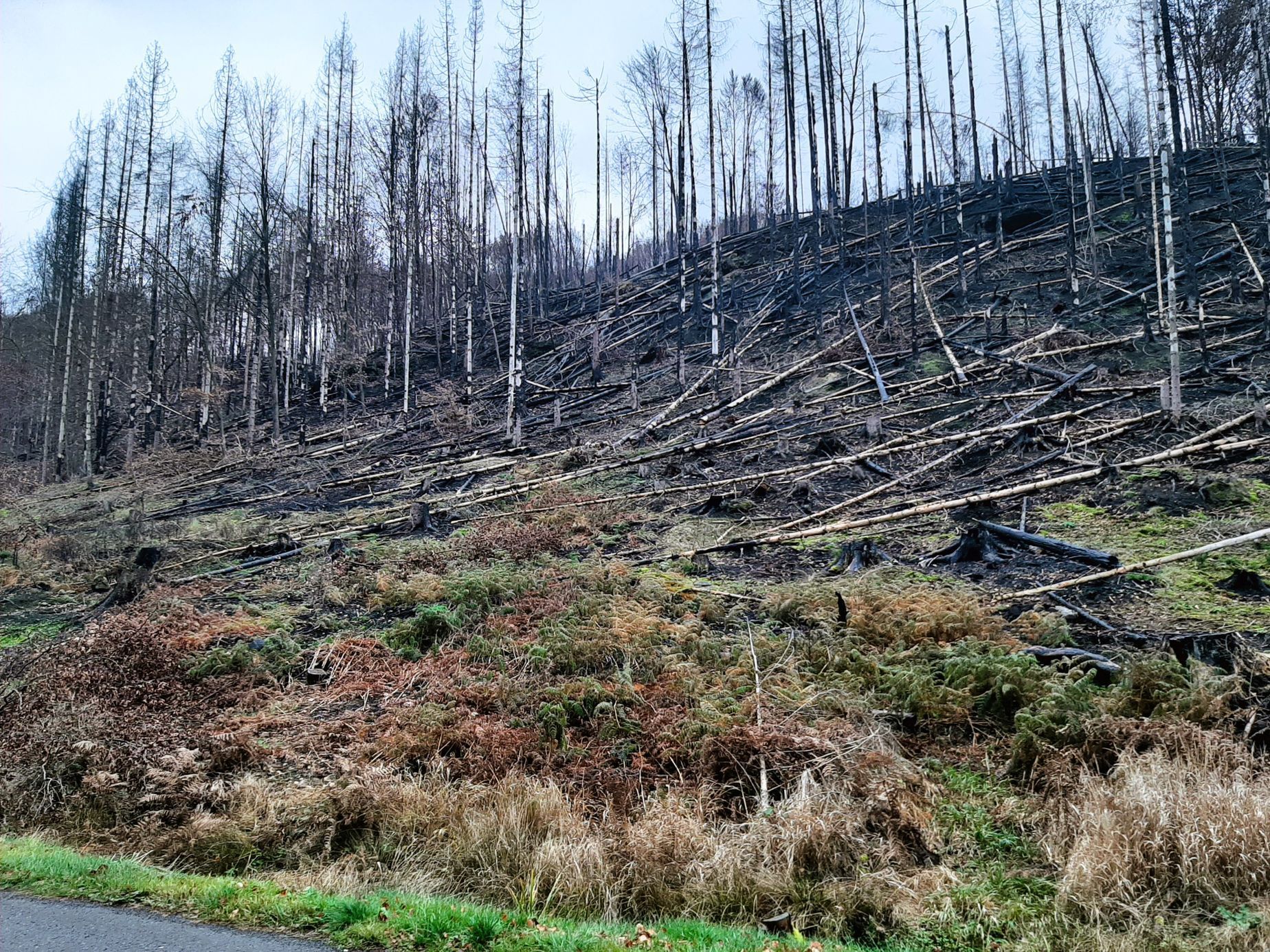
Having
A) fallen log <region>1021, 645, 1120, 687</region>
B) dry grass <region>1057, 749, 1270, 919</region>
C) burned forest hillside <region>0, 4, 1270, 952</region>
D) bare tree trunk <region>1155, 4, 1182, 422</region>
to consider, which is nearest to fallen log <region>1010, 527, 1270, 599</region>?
burned forest hillside <region>0, 4, 1270, 952</region>

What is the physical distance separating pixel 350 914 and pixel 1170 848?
4.44 metres

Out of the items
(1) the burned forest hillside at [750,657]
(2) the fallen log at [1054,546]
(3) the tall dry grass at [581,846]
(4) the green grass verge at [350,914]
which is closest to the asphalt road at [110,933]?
(4) the green grass verge at [350,914]

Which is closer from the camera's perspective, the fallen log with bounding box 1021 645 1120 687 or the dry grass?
the dry grass

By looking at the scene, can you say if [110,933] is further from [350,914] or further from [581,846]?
[581,846]

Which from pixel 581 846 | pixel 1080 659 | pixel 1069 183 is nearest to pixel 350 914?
pixel 581 846

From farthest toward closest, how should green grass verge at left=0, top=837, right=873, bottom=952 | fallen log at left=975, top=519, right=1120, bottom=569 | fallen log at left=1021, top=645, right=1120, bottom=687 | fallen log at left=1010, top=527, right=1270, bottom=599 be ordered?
fallen log at left=975, top=519, right=1120, bottom=569 → fallen log at left=1010, top=527, right=1270, bottom=599 → fallen log at left=1021, top=645, right=1120, bottom=687 → green grass verge at left=0, top=837, right=873, bottom=952

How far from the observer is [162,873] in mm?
4402

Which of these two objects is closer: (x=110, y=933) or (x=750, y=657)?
(x=110, y=933)

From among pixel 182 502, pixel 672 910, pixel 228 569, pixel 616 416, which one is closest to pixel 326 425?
pixel 182 502

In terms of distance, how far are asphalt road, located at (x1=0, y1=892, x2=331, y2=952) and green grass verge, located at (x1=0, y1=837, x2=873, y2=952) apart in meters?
0.09

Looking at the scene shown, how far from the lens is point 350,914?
3811 millimetres

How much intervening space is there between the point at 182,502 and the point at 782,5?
76.4ft

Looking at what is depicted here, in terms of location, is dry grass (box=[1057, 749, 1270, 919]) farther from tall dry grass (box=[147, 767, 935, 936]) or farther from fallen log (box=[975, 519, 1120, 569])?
fallen log (box=[975, 519, 1120, 569])

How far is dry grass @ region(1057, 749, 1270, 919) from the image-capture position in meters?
3.56
